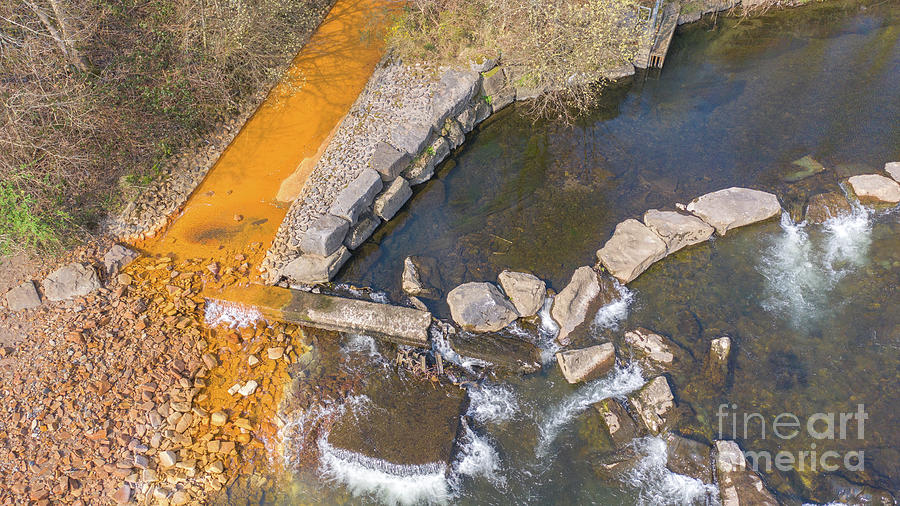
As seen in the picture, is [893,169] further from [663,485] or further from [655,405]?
[663,485]

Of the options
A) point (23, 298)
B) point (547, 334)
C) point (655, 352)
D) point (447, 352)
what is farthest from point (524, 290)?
point (23, 298)

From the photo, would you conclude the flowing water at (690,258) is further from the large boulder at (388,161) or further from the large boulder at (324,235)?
the large boulder at (388,161)

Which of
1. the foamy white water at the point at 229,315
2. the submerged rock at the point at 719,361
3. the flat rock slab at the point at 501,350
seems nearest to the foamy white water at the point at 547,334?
the flat rock slab at the point at 501,350

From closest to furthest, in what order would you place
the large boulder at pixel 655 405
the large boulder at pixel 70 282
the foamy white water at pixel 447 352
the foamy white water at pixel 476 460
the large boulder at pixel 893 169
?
the foamy white water at pixel 476 460 → the large boulder at pixel 655 405 → the foamy white water at pixel 447 352 → the large boulder at pixel 70 282 → the large boulder at pixel 893 169

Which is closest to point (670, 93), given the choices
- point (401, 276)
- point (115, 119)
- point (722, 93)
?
point (722, 93)

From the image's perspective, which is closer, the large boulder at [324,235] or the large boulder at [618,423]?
the large boulder at [618,423]

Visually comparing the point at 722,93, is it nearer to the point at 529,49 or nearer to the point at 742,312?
the point at 529,49

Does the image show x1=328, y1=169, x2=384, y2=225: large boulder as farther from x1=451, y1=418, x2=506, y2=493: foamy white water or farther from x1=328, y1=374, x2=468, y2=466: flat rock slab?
x1=451, y1=418, x2=506, y2=493: foamy white water
